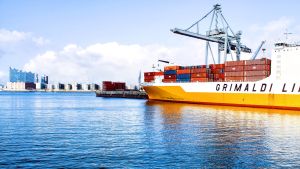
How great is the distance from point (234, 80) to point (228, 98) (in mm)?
3258

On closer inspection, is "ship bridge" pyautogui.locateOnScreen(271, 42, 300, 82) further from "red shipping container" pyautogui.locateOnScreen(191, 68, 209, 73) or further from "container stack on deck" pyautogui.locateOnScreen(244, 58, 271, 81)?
"red shipping container" pyautogui.locateOnScreen(191, 68, 209, 73)

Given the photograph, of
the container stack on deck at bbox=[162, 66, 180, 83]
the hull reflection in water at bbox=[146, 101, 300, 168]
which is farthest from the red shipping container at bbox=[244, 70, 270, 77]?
the hull reflection in water at bbox=[146, 101, 300, 168]

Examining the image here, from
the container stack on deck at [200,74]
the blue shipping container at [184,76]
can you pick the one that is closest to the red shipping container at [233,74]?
the container stack on deck at [200,74]

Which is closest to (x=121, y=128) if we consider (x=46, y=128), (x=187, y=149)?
(x=46, y=128)

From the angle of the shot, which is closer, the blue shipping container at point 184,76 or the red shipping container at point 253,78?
the red shipping container at point 253,78

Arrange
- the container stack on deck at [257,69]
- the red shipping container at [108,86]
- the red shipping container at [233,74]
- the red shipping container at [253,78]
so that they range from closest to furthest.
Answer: the container stack on deck at [257,69] → the red shipping container at [253,78] → the red shipping container at [233,74] → the red shipping container at [108,86]

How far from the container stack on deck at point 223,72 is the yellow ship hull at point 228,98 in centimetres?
284

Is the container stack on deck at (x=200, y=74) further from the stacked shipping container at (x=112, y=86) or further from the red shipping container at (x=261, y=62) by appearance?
the stacked shipping container at (x=112, y=86)

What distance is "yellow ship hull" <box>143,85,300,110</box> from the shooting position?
4884 centimetres

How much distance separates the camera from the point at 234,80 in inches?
2239

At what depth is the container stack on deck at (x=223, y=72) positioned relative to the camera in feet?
177

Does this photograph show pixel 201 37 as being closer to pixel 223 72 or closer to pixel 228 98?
pixel 223 72

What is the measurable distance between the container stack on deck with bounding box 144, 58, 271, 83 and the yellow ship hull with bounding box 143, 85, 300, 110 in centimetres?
284

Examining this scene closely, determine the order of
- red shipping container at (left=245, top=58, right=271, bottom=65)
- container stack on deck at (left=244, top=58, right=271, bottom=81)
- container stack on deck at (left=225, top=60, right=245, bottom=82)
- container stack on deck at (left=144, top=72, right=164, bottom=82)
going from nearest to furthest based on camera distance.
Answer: container stack on deck at (left=244, top=58, right=271, bottom=81)
red shipping container at (left=245, top=58, right=271, bottom=65)
container stack on deck at (left=225, top=60, right=245, bottom=82)
container stack on deck at (left=144, top=72, right=164, bottom=82)
